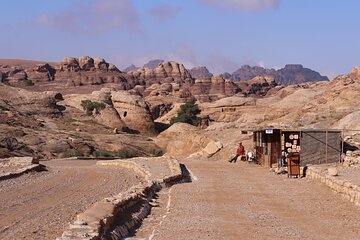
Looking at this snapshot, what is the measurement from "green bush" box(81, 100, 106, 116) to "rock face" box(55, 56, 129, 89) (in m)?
84.0

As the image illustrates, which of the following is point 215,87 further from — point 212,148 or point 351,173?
point 351,173

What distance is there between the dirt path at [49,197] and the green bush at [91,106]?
37428mm

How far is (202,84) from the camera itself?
171m

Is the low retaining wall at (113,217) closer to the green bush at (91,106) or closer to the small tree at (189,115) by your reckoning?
the green bush at (91,106)

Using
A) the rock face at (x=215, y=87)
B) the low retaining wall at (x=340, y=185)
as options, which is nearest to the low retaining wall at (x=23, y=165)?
the low retaining wall at (x=340, y=185)

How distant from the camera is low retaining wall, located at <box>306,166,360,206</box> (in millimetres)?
18000

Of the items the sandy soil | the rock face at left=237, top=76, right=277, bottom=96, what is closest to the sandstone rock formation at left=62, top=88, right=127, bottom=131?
the sandy soil

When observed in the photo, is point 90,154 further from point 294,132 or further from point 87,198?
point 87,198

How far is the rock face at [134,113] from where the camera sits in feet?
236

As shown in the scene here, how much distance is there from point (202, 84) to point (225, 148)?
417ft

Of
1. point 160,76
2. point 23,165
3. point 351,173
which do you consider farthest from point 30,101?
point 160,76

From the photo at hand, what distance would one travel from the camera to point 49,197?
20406 millimetres

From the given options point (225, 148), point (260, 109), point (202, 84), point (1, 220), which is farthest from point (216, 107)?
point (202, 84)

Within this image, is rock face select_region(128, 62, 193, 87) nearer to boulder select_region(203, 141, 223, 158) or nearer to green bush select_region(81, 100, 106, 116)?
green bush select_region(81, 100, 106, 116)
